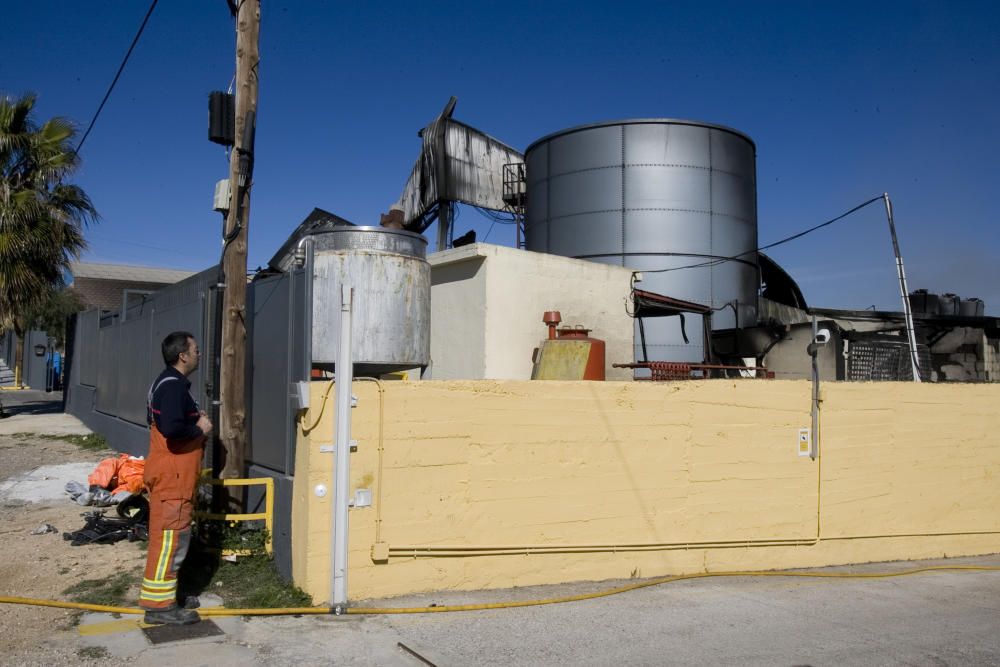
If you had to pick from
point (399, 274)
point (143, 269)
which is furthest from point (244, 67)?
point (143, 269)

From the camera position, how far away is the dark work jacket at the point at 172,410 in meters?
5.29

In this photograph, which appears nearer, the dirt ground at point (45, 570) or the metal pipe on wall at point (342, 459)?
the dirt ground at point (45, 570)

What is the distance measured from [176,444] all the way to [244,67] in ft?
11.8

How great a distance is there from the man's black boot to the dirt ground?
431mm

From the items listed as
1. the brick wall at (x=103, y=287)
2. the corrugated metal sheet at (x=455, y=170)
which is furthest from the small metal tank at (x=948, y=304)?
the brick wall at (x=103, y=287)

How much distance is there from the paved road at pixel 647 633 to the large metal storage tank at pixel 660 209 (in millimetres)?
12724

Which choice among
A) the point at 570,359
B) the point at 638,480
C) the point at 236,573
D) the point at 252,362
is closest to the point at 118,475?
the point at 252,362

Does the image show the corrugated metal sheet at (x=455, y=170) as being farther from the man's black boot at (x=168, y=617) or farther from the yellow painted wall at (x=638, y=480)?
the man's black boot at (x=168, y=617)

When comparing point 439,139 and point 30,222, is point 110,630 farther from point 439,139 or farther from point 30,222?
point 439,139

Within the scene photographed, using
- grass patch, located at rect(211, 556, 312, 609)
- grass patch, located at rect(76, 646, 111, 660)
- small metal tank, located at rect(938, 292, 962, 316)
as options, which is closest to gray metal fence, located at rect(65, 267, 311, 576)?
grass patch, located at rect(211, 556, 312, 609)

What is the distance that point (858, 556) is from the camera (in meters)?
8.10

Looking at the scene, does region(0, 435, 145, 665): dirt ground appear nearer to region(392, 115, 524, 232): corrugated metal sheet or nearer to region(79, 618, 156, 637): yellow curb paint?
region(79, 618, 156, 637): yellow curb paint

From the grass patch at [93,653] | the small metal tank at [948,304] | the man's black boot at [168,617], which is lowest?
the grass patch at [93,653]

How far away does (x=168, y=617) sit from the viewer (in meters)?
5.14
